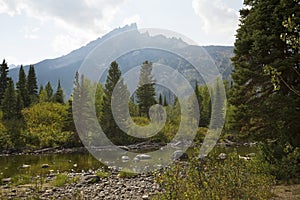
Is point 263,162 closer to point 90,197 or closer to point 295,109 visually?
point 295,109

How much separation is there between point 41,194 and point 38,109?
110 ft

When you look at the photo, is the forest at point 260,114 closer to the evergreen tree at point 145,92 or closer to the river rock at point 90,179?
the river rock at point 90,179

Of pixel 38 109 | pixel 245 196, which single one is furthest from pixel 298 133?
pixel 38 109

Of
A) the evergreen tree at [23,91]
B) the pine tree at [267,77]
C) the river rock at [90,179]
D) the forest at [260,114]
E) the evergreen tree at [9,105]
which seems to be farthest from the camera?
the evergreen tree at [23,91]

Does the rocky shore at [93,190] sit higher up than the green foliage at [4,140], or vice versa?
the green foliage at [4,140]

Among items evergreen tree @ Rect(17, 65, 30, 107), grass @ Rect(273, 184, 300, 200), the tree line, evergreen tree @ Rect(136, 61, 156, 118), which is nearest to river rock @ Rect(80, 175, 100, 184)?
grass @ Rect(273, 184, 300, 200)

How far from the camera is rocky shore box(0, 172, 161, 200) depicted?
9977mm

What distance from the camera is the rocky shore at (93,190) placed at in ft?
32.7

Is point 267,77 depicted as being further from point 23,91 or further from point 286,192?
point 23,91

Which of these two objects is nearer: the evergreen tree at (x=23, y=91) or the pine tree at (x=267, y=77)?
the pine tree at (x=267, y=77)

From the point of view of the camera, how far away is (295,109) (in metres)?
9.99

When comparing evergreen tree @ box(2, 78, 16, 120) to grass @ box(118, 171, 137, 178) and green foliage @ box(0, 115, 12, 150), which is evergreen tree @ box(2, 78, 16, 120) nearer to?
green foliage @ box(0, 115, 12, 150)

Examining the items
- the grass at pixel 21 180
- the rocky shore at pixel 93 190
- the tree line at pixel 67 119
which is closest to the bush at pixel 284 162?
the rocky shore at pixel 93 190

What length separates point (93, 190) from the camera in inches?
444
